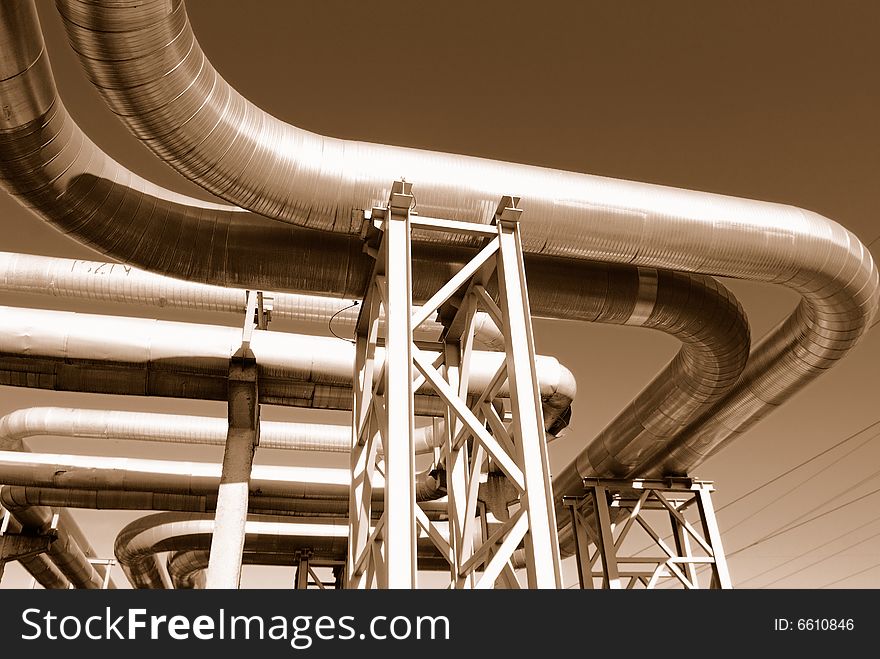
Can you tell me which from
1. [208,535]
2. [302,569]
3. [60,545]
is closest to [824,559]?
[302,569]

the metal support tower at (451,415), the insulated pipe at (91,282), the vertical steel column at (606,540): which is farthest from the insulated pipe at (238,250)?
the vertical steel column at (606,540)

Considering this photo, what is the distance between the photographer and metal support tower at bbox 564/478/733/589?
944 cm

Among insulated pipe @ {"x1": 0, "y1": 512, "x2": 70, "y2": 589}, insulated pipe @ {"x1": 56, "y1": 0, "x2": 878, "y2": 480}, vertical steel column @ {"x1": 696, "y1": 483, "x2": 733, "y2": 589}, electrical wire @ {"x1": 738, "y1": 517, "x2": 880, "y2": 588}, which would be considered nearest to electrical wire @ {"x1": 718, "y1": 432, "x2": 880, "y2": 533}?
electrical wire @ {"x1": 738, "y1": 517, "x2": 880, "y2": 588}

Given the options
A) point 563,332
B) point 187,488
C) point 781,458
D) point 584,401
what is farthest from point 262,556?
point 781,458

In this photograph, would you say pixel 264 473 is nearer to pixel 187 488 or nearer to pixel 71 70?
pixel 187 488

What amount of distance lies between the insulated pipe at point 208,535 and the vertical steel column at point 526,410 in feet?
31.8

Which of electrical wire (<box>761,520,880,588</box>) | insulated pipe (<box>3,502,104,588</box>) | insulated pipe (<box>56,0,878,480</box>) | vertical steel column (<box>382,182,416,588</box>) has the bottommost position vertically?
vertical steel column (<box>382,182,416,588</box>)

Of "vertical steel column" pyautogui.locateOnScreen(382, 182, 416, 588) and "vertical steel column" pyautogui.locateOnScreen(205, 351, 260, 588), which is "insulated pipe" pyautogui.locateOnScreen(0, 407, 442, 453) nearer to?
"vertical steel column" pyautogui.locateOnScreen(205, 351, 260, 588)

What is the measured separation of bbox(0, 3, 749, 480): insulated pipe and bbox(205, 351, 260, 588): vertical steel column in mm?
2289

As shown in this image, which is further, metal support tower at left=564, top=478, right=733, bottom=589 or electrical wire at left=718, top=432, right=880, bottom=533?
electrical wire at left=718, top=432, right=880, bottom=533

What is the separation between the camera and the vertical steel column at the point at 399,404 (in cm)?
381

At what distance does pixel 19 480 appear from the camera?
10641 mm

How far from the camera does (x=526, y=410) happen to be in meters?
4.48
